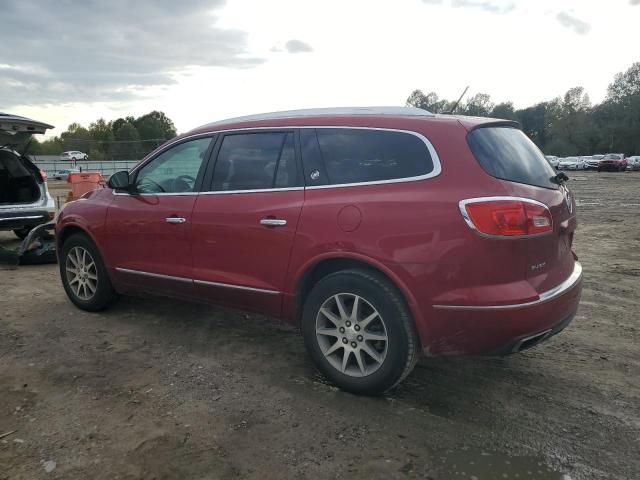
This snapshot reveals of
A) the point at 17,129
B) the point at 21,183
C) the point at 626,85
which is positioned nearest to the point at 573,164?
the point at 626,85

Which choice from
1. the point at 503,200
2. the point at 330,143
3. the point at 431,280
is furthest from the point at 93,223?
the point at 503,200

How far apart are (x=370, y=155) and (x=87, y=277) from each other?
3.21m

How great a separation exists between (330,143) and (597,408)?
7.81 ft

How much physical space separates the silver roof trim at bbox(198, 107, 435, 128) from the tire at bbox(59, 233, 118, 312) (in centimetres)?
178

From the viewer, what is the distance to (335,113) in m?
3.77

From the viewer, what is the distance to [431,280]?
10.1 ft

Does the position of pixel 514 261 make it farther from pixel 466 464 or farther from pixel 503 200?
pixel 466 464

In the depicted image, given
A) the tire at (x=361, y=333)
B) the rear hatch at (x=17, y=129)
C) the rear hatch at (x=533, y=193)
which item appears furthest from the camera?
the rear hatch at (x=17, y=129)

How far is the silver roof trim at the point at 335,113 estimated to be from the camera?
3570 millimetres

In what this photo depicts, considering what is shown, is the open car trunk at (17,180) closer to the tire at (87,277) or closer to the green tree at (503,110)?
the tire at (87,277)

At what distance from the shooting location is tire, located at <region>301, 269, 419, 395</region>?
320 cm

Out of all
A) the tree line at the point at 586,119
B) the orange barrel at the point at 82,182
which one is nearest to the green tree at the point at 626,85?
the tree line at the point at 586,119

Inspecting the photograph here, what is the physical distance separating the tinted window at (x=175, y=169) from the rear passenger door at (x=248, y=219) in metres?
0.20

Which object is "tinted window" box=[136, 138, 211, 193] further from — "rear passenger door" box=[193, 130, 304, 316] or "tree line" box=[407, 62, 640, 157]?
"tree line" box=[407, 62, 640, 157]
